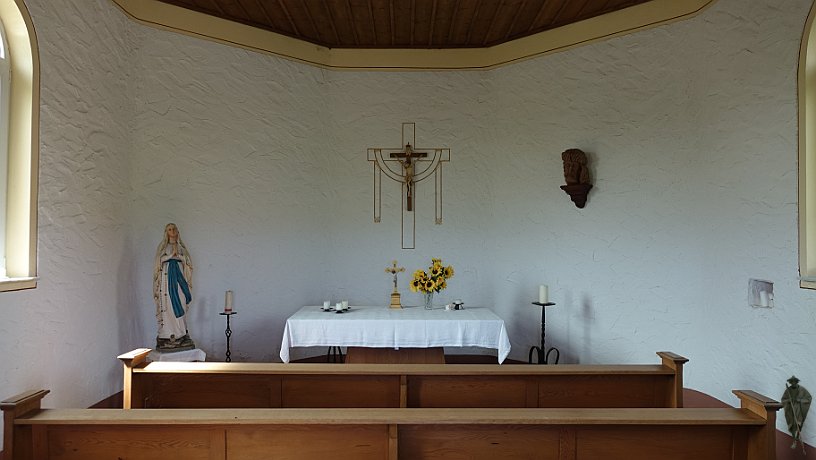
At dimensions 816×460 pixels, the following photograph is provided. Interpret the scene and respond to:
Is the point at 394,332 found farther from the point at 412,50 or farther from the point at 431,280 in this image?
the point at 412,50

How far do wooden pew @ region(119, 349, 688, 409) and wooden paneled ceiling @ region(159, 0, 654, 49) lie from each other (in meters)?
3.81

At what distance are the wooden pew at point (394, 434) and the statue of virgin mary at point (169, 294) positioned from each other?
2527 mm

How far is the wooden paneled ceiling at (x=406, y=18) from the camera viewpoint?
547cm

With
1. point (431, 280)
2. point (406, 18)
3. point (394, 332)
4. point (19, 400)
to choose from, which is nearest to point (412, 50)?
point (406, 18)

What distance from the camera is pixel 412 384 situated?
10.4ft

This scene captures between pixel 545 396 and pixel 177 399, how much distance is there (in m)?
2.22

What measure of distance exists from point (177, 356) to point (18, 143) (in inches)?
80.7

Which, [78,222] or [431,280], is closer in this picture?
[78,222]

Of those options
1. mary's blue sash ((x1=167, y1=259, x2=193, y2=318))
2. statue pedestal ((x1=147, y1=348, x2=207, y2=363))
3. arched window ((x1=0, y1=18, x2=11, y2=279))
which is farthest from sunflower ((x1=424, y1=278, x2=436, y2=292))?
arched window ((x1=0, y1=18, x2=11, y2=279))

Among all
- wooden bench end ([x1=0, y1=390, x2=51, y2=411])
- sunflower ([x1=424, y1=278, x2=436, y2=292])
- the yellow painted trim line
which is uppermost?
the yellow painted trim line

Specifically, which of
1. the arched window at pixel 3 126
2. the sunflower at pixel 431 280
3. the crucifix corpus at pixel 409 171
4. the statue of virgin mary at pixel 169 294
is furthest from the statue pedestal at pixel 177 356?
the crucifix corpus at pixel 409 171

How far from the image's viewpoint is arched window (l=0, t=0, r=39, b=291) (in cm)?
362

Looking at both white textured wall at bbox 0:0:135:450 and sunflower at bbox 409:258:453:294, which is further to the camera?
sunflower at bbox 409:258:453:294

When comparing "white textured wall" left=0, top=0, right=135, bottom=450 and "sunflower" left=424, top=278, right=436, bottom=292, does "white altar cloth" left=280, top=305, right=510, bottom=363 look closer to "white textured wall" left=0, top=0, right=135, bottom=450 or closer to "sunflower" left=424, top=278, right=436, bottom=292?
"sunflower" left=424, top=278, right=436, bottom=292
